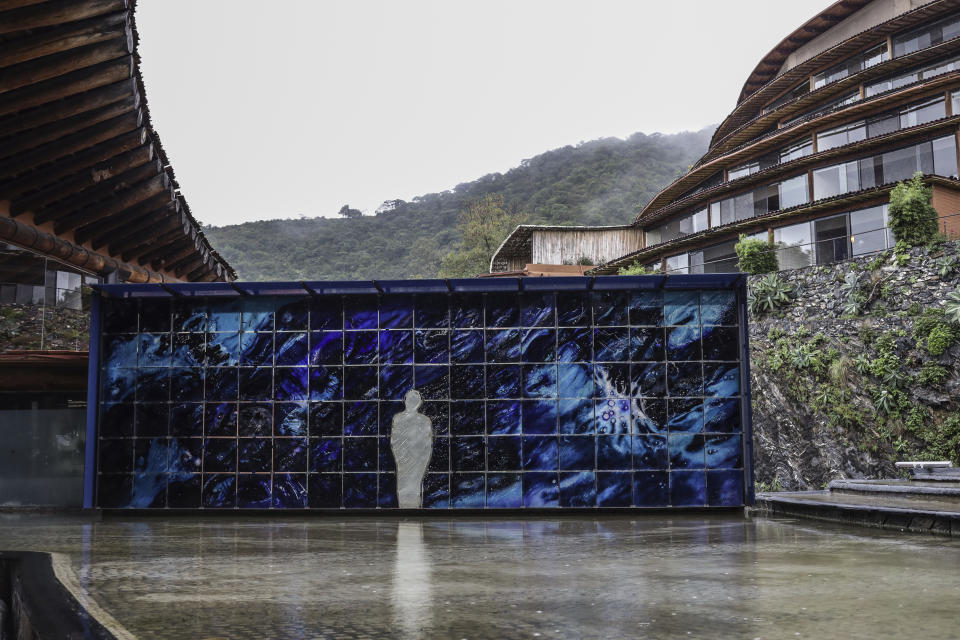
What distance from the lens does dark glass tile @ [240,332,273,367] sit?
62.9 feet

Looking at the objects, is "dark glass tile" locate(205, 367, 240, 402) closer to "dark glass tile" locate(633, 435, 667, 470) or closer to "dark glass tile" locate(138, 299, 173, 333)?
"dark glass tile" locate(138, 299, 173, 333)

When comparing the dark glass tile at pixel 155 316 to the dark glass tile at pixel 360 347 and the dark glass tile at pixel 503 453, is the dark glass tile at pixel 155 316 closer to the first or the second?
the dark glass tile at pixel 360 347

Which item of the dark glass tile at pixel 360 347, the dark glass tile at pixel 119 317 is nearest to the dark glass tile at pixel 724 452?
the dark glass tile at pixel 360 347

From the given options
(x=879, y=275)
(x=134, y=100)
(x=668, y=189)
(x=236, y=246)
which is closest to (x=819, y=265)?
(x=879, y=275)

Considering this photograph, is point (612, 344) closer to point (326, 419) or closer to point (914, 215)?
point (326, 419)

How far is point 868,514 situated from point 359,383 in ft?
35.0

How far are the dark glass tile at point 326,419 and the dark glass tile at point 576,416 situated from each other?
4993mm

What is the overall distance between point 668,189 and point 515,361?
32096 mm

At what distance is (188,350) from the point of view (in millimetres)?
19203

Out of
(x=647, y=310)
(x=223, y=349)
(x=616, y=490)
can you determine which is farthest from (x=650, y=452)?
(x=223, y=349)

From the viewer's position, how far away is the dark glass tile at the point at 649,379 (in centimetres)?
1864

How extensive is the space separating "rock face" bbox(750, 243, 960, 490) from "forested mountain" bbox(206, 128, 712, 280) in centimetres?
4819

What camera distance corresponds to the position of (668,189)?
4819 cm

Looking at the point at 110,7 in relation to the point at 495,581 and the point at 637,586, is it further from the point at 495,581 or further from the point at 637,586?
the point at 637,586
